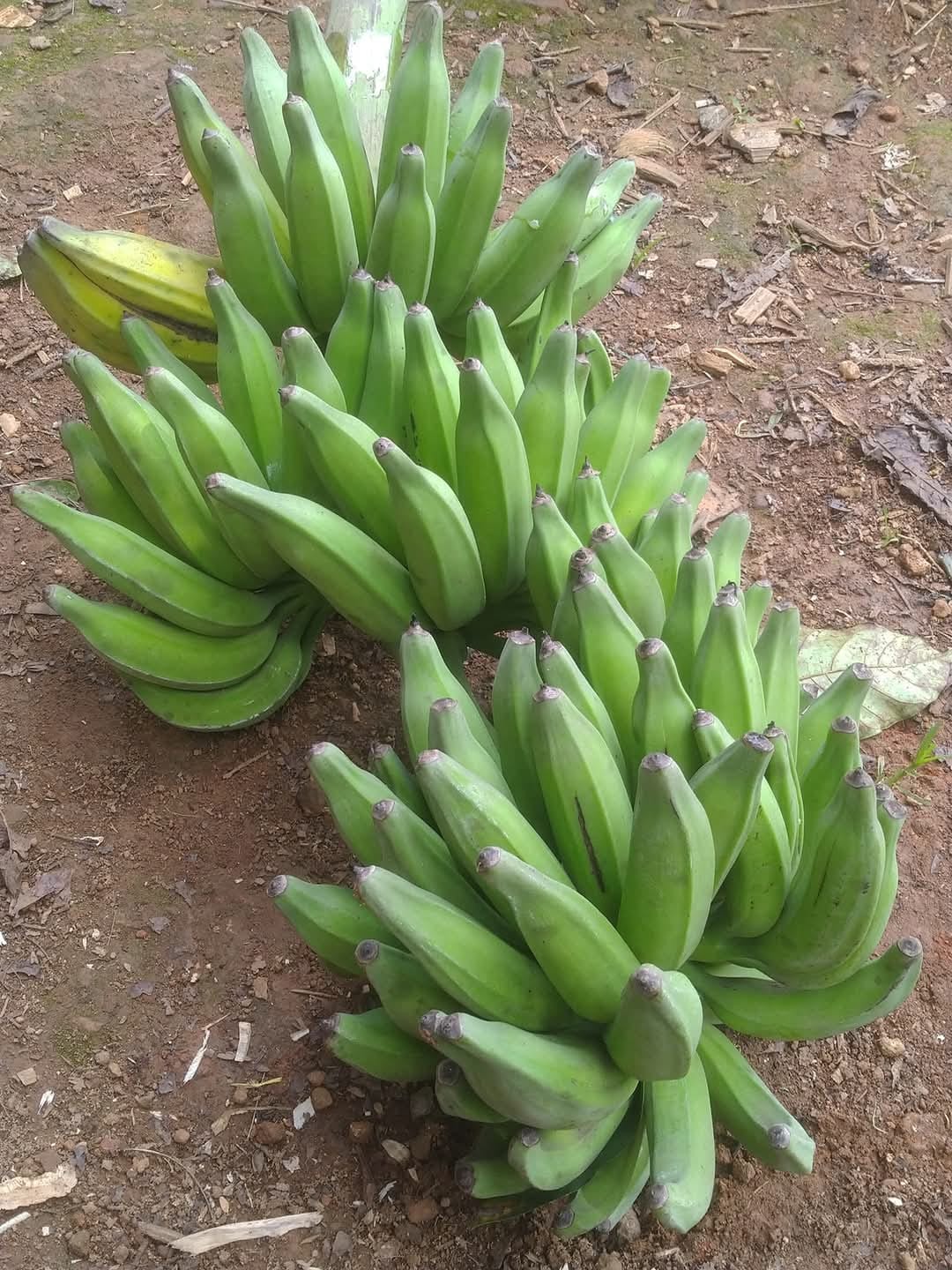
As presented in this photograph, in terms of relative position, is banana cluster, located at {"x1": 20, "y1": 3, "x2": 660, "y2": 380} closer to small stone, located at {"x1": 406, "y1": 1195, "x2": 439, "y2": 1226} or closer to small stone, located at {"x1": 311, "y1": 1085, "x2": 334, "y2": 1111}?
small stone, located at {"x1": 311, "y1": 1085, "x2": 334, "y2": 1111}

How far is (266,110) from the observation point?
7.92 ft

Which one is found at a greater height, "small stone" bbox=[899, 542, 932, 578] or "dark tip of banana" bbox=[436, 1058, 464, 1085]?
"small stone" bbox=[899, 542, 932, 578]

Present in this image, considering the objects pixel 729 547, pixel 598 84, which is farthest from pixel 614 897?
pixel 598 84

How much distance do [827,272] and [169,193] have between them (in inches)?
103

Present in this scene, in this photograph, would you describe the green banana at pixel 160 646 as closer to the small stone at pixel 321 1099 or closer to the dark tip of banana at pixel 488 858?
the small stone at pixel 321 1099

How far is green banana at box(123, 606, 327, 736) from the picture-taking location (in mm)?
2309

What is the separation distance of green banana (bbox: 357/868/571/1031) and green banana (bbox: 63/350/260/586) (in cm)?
105

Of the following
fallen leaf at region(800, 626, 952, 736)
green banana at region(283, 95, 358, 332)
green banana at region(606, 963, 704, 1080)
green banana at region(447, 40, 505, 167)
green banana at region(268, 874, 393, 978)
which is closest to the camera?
green banana at region(606, 963, 704, 1080)

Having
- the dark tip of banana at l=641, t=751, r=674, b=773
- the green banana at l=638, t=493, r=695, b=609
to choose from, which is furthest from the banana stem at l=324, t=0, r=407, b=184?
the dark tip of banana at l=641, t=751, r=674, b=773

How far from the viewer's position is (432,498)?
5.97ft

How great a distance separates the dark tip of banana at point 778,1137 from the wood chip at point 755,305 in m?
2.99

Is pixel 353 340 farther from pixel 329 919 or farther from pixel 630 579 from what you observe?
pixel 329 919

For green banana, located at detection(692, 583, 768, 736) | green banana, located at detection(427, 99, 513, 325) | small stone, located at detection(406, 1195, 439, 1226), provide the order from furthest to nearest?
1. green banana, located at detection(427, 99, 513, 325)
2. small stone, located at detection(406, 1195, 439, 1226)
3. green banana, located at detection(692, 583, 768, 736)

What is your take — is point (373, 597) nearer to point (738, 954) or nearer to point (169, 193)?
point (738, 954)
